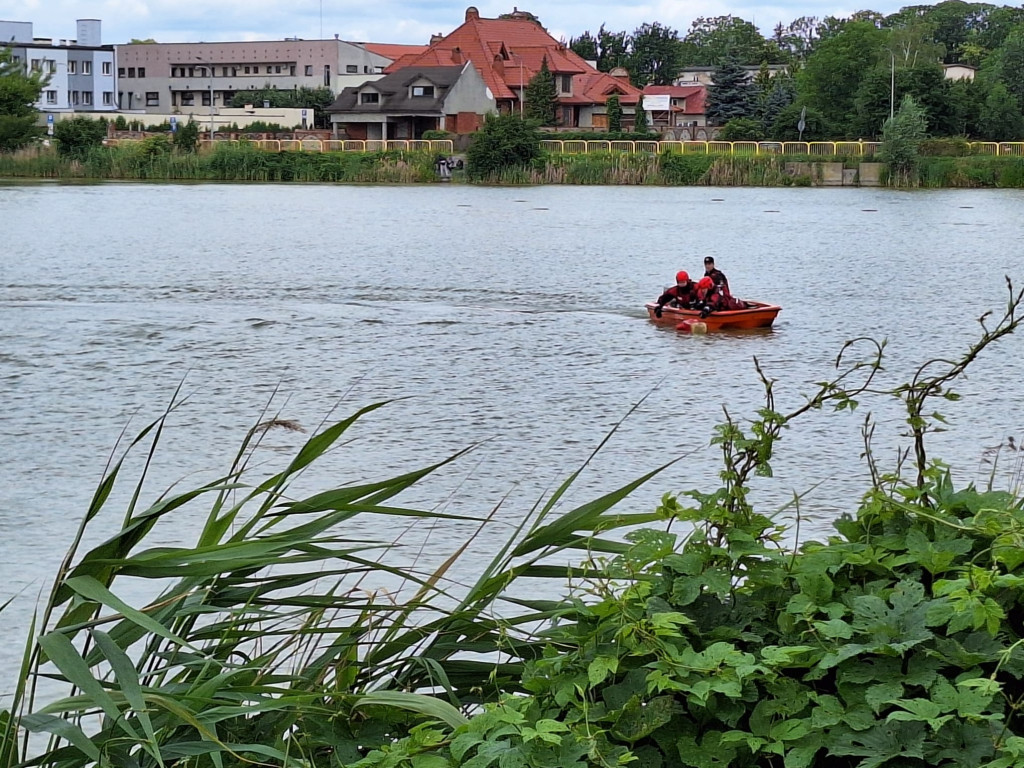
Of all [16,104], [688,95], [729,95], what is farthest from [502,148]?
[688,95]

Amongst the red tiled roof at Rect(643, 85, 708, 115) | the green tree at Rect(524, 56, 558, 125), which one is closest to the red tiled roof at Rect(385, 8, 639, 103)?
the green tree at Rect(524, 56, 558, 125)

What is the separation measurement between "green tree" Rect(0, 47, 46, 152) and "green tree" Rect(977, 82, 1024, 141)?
44655mm

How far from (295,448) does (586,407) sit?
109 inches

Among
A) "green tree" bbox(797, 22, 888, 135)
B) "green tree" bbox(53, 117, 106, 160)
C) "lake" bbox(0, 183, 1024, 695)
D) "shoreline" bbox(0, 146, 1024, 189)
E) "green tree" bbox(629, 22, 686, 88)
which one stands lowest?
"lake" bbox(0, 183, 1024, 695)

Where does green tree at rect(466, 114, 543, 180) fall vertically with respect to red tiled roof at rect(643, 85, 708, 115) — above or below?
below

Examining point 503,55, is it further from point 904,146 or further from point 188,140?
point 904,146

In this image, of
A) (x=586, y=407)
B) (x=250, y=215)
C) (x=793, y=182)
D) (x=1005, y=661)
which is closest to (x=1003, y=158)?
(x=793, y=182)

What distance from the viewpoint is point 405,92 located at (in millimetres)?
80562

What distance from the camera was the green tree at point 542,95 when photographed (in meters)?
83.8

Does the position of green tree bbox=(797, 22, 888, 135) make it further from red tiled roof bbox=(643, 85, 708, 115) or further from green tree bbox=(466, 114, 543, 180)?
green tree bbox=(466, 114, 543, 180)

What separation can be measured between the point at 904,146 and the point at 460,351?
146ft

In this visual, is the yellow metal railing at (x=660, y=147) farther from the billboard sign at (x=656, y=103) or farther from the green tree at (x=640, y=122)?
the billboard sign at (x=656, y=103)

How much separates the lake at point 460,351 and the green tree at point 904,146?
2228 centimetres

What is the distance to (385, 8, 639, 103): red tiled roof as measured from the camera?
8641cm
